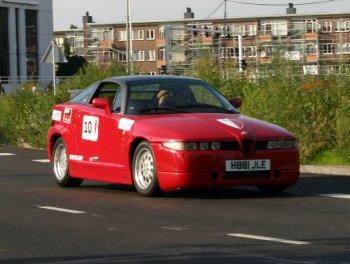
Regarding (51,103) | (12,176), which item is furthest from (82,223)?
(51,103)

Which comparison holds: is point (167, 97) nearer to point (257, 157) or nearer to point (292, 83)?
point (257, 157)

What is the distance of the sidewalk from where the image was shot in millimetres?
19505

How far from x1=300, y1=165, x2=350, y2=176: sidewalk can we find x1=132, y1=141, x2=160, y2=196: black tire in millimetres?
4811

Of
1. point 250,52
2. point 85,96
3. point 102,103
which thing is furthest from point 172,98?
point 250,52

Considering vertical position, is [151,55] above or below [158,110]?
above

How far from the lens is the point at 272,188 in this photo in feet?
51.5

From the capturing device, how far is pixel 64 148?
17.7 meters

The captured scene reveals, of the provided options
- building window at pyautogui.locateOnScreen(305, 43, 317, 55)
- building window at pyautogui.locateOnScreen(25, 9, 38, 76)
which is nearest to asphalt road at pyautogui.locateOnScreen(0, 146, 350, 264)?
building window at pyautogui.locateOnScreen(305, 43, 317, 55)

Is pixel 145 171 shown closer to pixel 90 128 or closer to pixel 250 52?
pixel 90 128

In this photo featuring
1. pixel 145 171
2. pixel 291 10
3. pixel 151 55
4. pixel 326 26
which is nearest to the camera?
pixel 145 171

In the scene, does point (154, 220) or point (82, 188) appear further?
point (82, 188)

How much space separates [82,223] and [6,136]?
19.3m

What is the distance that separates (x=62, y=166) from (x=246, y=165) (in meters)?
3.63

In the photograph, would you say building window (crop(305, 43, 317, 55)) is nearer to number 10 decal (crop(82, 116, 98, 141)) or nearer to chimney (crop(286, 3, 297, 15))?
number 10 decal (crop(82, 116, 98, 141))
